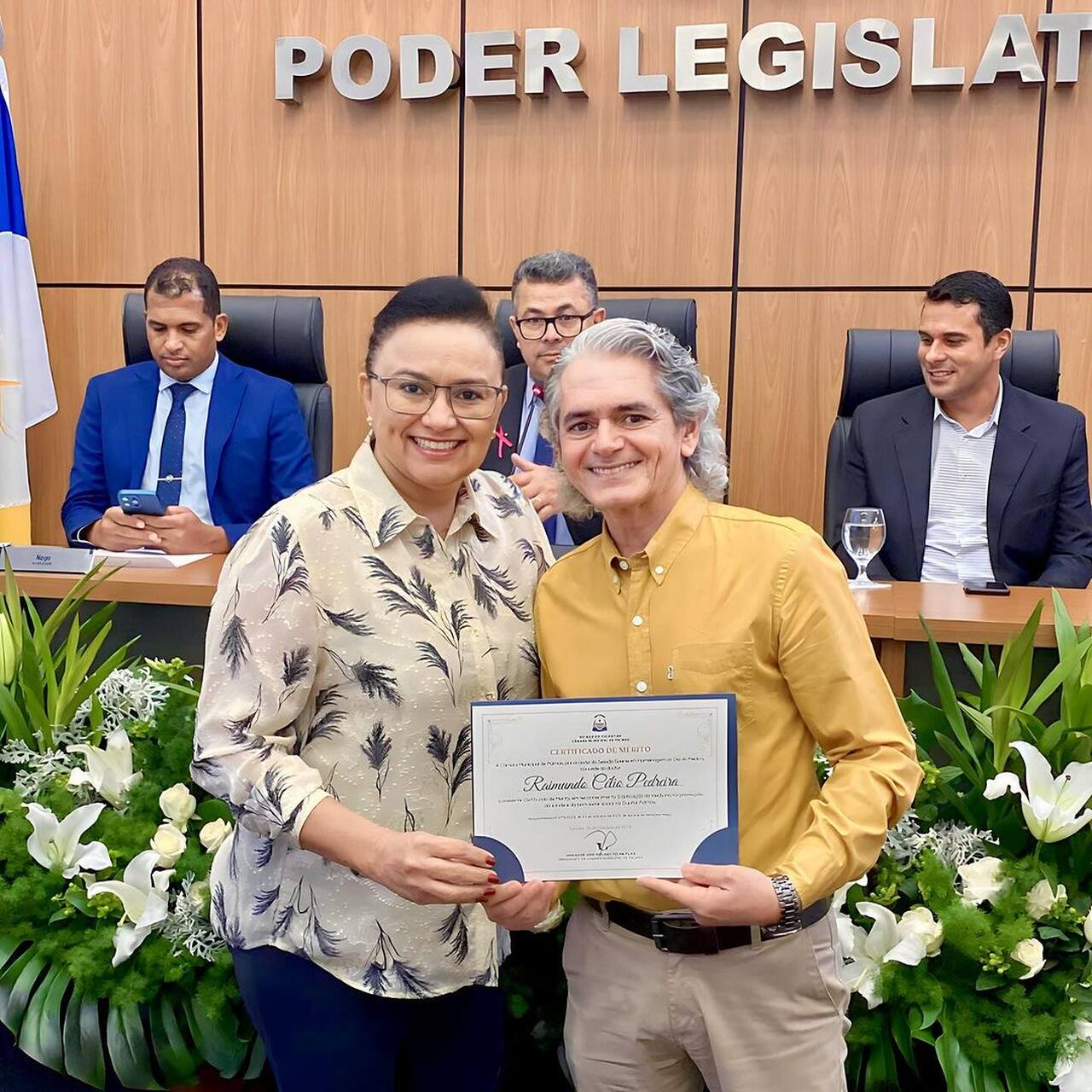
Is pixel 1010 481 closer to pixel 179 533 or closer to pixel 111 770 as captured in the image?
pixel 179 533

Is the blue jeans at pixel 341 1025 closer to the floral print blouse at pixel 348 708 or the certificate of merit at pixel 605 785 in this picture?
the floral print blouse at pixel 348 708

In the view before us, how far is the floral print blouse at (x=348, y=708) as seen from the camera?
1153mm

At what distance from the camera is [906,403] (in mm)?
3291

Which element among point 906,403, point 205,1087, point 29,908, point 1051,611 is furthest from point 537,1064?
point 906,403

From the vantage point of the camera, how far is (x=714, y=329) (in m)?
4.29

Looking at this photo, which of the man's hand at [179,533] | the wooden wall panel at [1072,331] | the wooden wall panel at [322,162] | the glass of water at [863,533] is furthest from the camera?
the wooden wall panel at [322,162]

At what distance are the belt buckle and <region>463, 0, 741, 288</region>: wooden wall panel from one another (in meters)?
3.39

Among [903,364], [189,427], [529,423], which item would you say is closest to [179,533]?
[189,427]

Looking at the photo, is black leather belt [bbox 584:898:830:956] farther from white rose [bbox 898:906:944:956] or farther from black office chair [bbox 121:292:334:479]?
black office chair [bbox 121:292:334:479]

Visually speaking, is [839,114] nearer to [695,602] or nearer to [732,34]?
[732,34]

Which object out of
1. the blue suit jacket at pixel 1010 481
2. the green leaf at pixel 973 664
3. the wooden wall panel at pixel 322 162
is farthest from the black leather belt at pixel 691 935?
the wooden wall panel at pixel 322 162

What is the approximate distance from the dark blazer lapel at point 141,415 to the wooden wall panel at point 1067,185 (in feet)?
10.00

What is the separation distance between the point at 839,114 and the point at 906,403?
1.36 m

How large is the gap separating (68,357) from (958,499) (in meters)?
3.64
